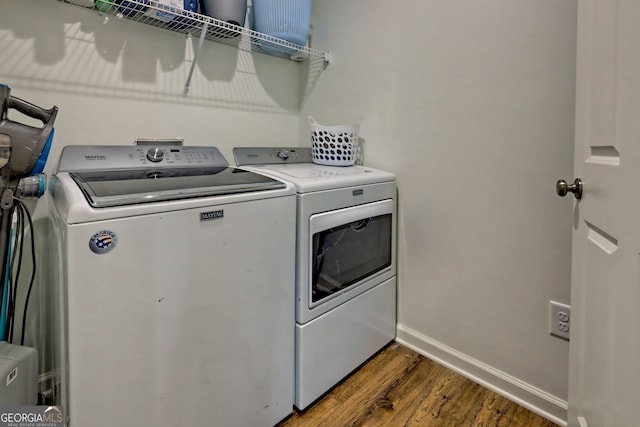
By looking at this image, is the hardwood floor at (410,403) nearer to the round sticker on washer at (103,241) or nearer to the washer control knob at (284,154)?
the round sticker on washer at (103,241)

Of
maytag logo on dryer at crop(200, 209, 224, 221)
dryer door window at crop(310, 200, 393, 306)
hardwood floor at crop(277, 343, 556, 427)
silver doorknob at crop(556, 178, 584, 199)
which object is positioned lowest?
hardwood floor at crop(277, 343, 556, 427)

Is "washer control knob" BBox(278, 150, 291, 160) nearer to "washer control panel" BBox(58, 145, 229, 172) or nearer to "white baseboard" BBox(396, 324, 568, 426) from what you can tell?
"washer control panel" BBox(58, 145, 229, 172)

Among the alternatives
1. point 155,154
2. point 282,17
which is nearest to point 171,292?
point 155,154

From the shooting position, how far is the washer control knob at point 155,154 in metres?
1.39

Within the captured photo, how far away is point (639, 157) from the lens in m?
0.62

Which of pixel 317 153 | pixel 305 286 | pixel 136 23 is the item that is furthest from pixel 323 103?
pixel 305 286

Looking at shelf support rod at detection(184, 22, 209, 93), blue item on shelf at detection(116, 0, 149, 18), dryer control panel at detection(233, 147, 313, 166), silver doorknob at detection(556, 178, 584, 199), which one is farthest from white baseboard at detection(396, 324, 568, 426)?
blue item on shelf at detection(116, 0, 149, 18)

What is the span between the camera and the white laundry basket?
1775mm

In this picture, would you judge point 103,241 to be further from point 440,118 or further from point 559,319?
point 559,319

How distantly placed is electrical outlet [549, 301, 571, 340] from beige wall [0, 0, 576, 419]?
0.03m

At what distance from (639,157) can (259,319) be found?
Answer: 109cm

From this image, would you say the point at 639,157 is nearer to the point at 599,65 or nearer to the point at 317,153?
the point at 599,65

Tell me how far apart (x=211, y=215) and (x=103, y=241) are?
0.29 metres

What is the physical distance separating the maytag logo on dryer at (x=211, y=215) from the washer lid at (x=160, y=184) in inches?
2.3
